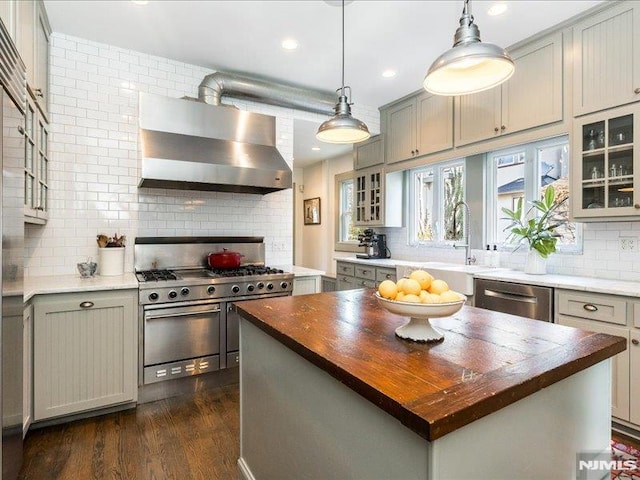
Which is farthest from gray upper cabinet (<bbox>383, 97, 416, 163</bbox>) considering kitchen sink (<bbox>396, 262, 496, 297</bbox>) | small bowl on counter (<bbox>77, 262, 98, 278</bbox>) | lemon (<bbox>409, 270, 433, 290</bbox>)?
small bowl on counter (<bbox>77, 262, 98, 278</bbox>)

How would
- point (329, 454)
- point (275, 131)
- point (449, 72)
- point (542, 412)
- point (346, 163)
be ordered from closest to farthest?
point (542, 412), point (329, 454), point (449, 72), point (275, 131), point (346, 163)

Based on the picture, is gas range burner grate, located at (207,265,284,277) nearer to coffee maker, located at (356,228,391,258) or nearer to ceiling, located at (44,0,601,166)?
coffee maker, located at (356,228,391,258)

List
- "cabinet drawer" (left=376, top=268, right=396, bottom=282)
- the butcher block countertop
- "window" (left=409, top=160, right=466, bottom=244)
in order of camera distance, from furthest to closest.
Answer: "window" (left=409, top=160, right=466, bottom=244)
"cabinet drawer" (left=376, top=268, right=396, bottom=282)
the butcher block countertop

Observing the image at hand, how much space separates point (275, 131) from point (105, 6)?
1.65 m

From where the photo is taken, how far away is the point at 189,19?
9.02 feet

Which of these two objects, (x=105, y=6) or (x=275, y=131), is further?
(x=275, y=131)

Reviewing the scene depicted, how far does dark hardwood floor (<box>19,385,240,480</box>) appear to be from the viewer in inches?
76.8

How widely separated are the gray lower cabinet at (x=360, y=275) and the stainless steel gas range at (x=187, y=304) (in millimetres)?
1157

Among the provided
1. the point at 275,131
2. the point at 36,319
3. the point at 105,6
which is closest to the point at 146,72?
the point at 105,6

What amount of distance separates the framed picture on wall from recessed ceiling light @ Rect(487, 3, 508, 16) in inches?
165

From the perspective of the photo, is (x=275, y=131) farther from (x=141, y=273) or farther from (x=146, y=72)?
(x=141, y=273)

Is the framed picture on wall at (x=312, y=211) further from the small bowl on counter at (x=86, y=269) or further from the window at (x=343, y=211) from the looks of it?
the small bowl on counter at (x=86, y=269)

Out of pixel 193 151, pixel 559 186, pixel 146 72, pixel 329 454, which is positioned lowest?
pixel 329 454

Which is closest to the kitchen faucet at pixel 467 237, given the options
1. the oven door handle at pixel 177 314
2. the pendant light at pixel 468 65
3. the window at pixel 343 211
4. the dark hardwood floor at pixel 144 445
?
the pendant light at pixel 468 65
